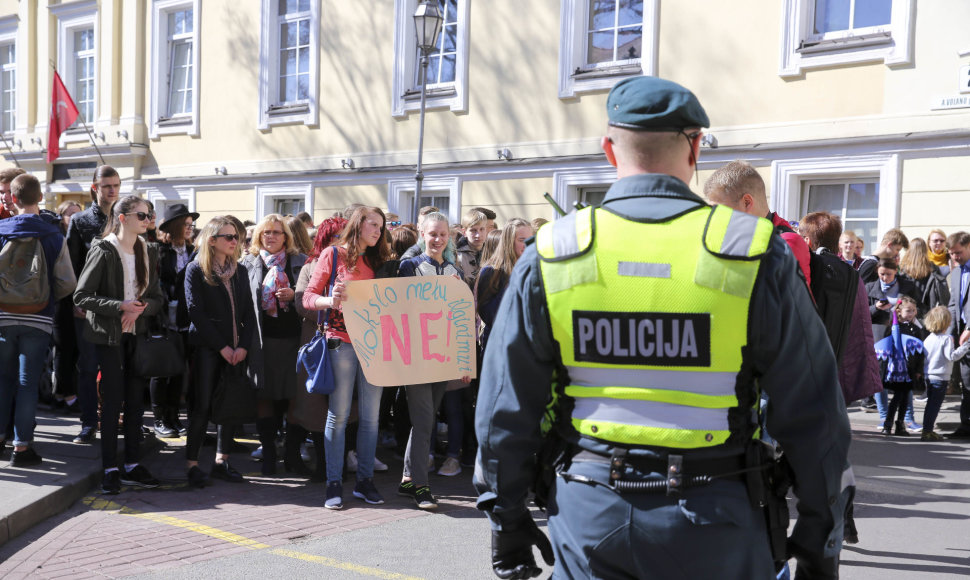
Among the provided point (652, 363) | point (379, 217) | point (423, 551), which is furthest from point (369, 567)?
point (652, 363)

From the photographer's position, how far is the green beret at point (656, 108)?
2.31m

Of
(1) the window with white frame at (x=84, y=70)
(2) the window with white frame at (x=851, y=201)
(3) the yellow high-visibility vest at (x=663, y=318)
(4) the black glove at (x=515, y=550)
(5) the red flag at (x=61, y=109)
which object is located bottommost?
(4) the black glove at (x=515, y=550)

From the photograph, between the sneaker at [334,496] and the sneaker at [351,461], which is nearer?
the sneaker at [334,496]

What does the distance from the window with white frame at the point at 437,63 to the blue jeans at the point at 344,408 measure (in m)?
9.41

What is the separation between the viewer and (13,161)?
74.6ft

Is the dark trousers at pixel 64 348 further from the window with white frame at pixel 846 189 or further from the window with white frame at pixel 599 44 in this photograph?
the window with white frame at pixel 846 189

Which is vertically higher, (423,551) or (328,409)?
(328,409)

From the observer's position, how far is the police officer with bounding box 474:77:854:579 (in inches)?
85.4

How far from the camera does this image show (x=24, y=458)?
671 centimetres

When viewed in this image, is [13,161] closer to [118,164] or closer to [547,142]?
[118,164]

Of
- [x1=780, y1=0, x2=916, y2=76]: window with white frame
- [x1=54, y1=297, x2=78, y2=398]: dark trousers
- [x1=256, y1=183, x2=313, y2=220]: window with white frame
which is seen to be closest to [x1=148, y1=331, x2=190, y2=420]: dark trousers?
[x1=54, y1=297, x2=78, y2=398]: dark trousers

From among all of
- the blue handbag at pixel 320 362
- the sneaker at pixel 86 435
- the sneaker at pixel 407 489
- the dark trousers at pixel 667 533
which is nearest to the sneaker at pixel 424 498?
the sneaker at pixel 407 489

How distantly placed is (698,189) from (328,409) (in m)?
7.42

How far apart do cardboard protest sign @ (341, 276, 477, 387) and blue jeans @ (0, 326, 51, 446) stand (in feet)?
7.96
